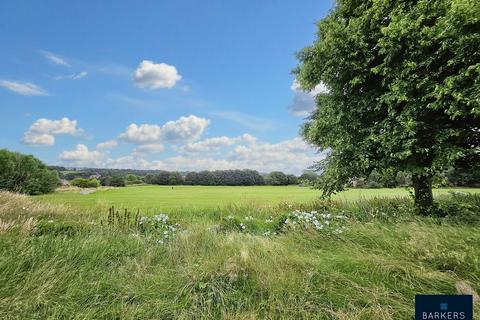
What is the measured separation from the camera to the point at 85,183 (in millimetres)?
26484

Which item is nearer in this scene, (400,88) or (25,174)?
(400,88)

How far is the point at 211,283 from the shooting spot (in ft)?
13.6

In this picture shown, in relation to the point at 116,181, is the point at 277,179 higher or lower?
higher

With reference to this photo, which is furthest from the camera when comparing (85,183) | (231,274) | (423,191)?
(85,183)

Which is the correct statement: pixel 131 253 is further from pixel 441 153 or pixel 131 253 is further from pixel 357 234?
pixel 441 153

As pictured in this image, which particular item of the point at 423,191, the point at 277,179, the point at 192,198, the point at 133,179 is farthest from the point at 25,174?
the point at 423,191

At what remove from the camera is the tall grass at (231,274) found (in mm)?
3633

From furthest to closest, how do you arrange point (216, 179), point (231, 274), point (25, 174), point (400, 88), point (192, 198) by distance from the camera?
point (216, 179), point (25, 174), point (192, 198), point (400, 88), point (231, 274)

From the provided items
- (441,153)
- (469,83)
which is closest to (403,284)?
(441,153)

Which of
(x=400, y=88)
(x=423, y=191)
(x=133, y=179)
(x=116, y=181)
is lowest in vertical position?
(x=116, y=181)

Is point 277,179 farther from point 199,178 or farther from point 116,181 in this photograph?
point 116,181

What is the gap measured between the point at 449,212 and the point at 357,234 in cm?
395

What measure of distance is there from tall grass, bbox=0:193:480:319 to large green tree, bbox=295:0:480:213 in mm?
2405

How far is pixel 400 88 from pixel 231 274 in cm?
591
